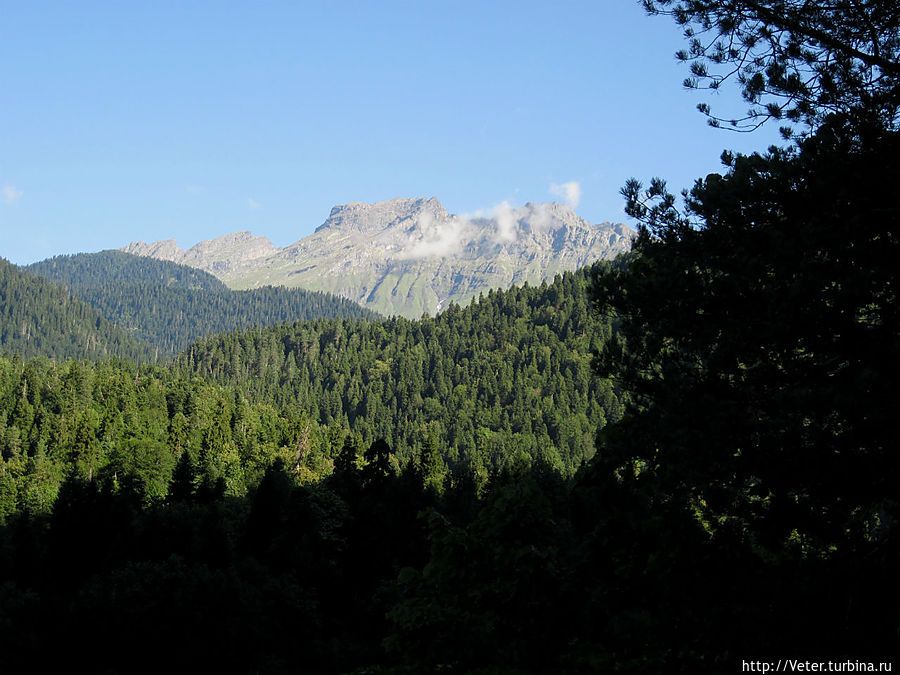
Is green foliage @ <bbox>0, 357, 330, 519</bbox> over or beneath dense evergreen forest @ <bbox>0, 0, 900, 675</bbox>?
over

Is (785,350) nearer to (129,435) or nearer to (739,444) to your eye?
(739,444)

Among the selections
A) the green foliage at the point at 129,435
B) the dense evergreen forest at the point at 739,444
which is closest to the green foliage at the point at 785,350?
the dense evergreen forest at the point at 739,444

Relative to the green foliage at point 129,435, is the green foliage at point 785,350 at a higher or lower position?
lower

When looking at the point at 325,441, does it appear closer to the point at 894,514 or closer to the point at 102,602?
the point at 102,602

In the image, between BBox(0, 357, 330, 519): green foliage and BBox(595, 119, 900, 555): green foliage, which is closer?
BBox(595, 119, 900, 555): green foliage

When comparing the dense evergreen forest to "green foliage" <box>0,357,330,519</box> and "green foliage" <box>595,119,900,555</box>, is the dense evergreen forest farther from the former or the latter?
"green foliage" <box>0,357,330,519</box>

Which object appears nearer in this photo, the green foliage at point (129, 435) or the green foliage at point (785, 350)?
the green foliage at point (785, 350)

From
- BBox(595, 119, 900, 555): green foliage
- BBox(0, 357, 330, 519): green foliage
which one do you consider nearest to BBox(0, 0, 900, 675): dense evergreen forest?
BBox(595, 119, 900, 555): green foliage

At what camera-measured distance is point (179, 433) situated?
135 metres

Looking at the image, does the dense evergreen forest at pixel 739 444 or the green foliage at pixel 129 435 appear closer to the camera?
the dense evergreen forest at pixel 739 444

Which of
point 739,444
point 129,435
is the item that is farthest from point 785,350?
point 129,435

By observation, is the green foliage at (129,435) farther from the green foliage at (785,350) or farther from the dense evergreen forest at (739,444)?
the green foliage at (785,350)

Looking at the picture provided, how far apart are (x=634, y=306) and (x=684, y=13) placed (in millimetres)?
5502

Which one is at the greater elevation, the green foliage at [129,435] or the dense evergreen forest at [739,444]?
the green foliage at [129,435]
